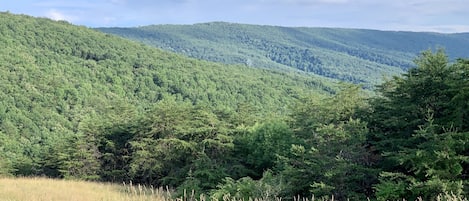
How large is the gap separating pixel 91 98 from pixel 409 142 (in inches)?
2861

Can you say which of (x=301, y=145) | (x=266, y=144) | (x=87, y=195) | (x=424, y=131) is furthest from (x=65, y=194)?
(x=266, y=144)

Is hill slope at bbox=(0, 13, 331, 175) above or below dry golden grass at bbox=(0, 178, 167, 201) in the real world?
below

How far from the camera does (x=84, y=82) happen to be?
285 feet

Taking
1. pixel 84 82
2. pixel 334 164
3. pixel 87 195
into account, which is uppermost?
pixel 334 164

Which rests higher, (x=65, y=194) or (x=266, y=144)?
(x=65, y=194)

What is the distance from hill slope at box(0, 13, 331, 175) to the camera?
6419 cm

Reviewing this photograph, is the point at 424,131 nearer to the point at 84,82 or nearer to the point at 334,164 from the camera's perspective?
the point at 334,164

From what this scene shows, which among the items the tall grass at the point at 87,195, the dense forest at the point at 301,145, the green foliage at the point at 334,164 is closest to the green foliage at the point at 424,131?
the dense forest at the point at 301,145

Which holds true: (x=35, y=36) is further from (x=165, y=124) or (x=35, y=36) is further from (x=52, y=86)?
(x=165, y=124)

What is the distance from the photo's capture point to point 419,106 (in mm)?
12070

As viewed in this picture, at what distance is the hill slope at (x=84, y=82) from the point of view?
64.2 m

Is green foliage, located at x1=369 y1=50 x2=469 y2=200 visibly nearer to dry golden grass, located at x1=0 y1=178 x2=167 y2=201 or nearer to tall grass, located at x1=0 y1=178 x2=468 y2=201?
tall grass, located at x1=0 y1=178 x2=468 y2=201

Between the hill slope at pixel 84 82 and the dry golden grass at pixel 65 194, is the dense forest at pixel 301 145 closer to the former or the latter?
the dry golden grass at pixel 65 194

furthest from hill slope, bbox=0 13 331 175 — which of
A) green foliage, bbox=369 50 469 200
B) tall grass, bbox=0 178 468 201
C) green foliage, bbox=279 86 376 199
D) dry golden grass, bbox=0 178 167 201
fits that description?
tall grass, bbox=0 178 468 201
